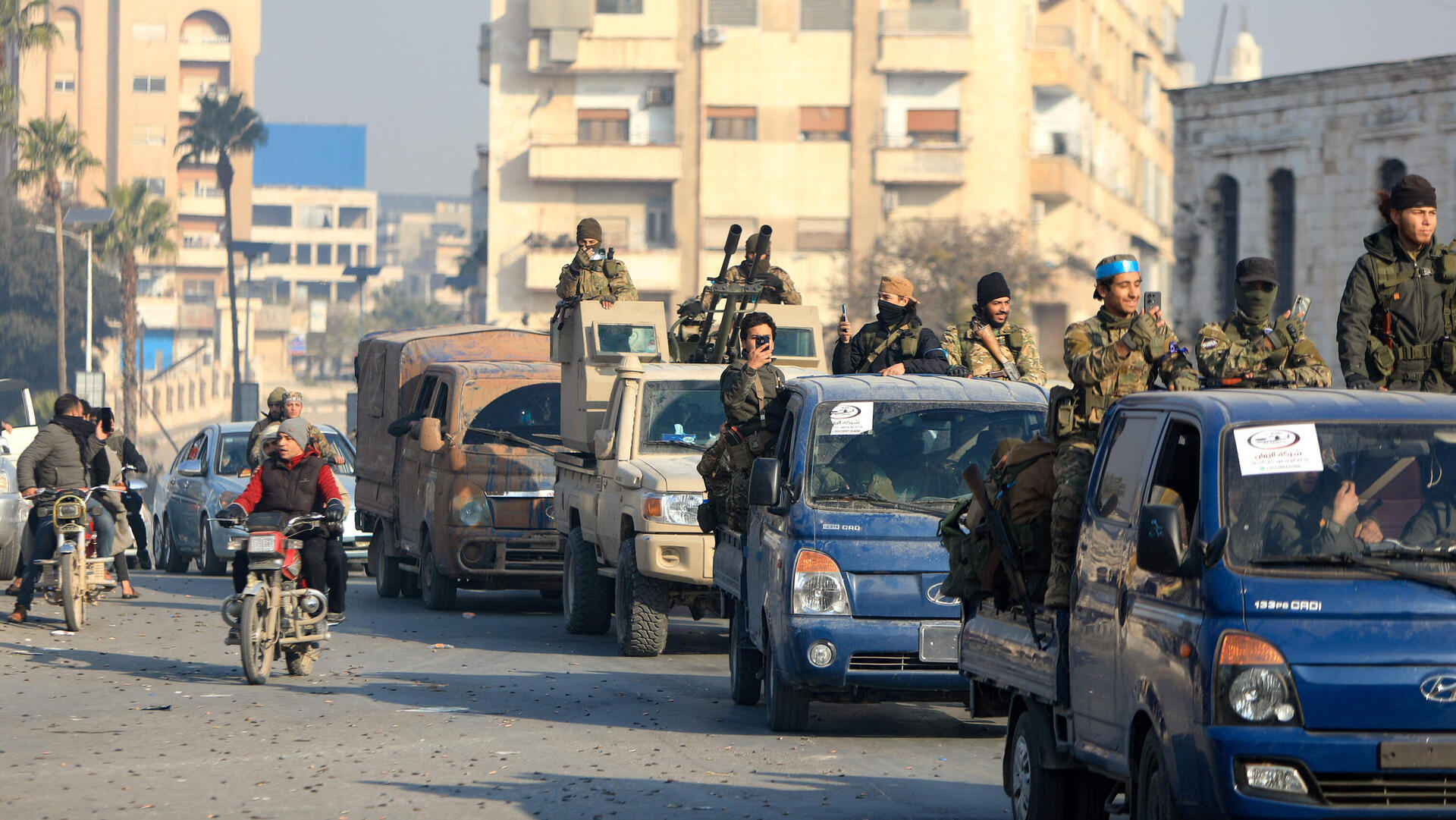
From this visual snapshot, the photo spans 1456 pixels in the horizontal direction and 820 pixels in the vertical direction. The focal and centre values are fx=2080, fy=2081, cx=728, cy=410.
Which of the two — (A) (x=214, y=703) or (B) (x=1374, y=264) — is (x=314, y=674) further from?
(B) (x=1374, y=264)

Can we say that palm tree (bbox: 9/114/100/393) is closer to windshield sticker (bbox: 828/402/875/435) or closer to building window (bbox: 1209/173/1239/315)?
building window (bbox: 1209/173/1239/315)

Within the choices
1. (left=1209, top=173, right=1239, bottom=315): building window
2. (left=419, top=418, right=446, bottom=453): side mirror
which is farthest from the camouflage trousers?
(left=1209, top=173, right=1239, bottom=315): building window

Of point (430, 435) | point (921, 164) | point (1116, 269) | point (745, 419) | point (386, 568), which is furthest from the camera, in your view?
point (921, 164)

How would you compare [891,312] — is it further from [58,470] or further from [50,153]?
[50,153]

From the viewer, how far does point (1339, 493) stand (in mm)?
6344

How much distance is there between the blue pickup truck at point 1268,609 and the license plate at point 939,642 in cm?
299

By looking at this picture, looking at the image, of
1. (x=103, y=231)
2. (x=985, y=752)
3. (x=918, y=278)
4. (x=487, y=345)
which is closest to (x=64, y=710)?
(x=985, y=752)

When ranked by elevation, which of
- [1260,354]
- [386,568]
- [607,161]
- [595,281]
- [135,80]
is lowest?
[386,568]

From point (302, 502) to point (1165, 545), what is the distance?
8392 millimetres

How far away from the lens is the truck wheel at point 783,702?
10766 mm

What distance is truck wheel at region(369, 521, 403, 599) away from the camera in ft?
65.6

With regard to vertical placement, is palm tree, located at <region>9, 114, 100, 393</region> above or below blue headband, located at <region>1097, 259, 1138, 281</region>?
above

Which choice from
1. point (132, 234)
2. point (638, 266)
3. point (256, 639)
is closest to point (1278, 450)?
point (256, 639)

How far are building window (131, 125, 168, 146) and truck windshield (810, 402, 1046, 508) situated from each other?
12903 centimetres
